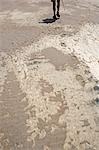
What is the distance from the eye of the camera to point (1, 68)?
43.2 ft

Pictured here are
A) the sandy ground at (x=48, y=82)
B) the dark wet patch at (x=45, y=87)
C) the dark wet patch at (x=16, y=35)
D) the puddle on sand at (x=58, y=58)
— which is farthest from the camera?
the dark wet patch at (x=16, y=35)

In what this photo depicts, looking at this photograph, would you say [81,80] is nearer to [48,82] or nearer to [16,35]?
[48,82]

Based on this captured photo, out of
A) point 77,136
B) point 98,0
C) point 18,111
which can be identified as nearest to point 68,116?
point 77,136

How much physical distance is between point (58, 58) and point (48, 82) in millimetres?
1731

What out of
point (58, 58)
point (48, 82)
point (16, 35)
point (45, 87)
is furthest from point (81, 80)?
point (16, 35)

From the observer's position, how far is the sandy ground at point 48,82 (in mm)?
10172

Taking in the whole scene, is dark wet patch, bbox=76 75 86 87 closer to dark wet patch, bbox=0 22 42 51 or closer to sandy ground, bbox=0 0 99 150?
sandy ground, bbox=0 0 99 150

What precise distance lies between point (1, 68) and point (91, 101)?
13.3 ft

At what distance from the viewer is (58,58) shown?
44.8 ft

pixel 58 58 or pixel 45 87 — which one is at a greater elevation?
pixel 58 58

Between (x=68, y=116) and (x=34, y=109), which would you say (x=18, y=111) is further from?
(x=68, y=116)

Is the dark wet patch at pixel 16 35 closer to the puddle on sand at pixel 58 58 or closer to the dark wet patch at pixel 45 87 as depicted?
the puddle on sand at pixel 58 58

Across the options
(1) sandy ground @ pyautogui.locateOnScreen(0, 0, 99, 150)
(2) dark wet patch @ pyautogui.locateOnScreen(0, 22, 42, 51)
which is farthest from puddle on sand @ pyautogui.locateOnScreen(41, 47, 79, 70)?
(2) dark wet patch @ pyautogui.locateOnScreen(0, 22, 42, 51)

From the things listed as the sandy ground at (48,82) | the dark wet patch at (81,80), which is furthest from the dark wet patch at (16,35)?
the dark wet patch at (81,80)
